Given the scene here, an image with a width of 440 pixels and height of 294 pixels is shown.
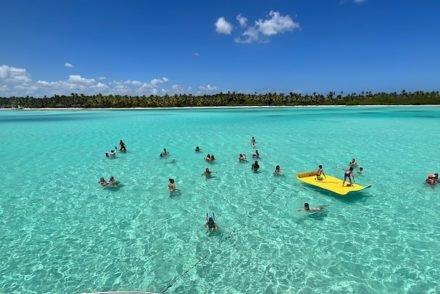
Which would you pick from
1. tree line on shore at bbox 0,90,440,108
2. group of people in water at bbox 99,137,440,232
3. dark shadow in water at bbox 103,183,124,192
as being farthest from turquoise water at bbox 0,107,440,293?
tree line on shore at bbox 0,90,440,108

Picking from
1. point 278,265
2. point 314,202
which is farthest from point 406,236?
point 278,265

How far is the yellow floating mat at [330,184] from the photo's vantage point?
1528 cm

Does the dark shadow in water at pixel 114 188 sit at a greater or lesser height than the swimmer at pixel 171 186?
lesser

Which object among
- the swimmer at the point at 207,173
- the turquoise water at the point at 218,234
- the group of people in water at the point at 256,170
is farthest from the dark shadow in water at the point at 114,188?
the swimmer at the point at 207,173

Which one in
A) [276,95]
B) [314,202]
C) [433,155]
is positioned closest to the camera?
[314,202]

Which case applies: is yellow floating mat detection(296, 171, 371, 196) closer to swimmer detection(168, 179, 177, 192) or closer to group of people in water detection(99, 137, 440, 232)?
group of people in water detection(99, 137, 440, 232)

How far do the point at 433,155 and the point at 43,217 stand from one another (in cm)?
2761

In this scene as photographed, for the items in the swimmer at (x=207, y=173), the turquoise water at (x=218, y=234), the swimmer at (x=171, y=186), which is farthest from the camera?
the swimmer at (x=207, y=173)

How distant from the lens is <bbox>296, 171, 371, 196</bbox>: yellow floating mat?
15278 millimetres

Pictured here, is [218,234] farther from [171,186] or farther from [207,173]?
[207,173]

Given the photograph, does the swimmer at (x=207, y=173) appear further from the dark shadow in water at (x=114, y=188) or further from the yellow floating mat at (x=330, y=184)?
the yellow floating mat at (x=330, y=184)

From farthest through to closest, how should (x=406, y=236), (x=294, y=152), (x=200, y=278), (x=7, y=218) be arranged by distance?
(x=294, y=152)
(x=7, y=218)
(x=406, y=236)
(x=200, y=278)

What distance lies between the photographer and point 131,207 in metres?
15.0

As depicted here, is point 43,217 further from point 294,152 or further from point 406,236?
point 294,152
